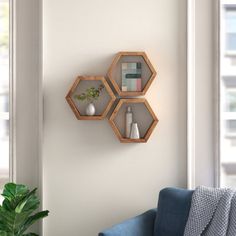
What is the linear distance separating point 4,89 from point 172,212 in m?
1.57

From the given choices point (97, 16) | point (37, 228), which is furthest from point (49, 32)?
point (37, 228)

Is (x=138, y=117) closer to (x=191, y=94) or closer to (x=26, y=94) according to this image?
(x=191, y=94)

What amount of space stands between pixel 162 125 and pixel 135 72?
44 centimetres

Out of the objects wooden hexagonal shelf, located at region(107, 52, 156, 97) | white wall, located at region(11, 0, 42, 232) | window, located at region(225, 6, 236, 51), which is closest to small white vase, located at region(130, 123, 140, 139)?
wooden hexagonal shelf, located at region(107, 52, 156, 97)

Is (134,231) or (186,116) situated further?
(186,116)

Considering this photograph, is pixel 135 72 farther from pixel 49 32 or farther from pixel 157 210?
pixel 157 210

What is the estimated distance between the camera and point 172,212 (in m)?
2.92

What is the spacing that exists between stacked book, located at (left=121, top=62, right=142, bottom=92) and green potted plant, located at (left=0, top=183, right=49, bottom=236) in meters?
1.02

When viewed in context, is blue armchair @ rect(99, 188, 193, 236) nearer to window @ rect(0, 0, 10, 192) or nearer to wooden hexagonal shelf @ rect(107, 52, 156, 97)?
wooden hexagonal shelf @ rect(107, 52, 156, 97)

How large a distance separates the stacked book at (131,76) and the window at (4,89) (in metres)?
0.90

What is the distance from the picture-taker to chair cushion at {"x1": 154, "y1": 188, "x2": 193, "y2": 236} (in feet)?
9.46

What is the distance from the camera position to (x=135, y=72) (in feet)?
10.5

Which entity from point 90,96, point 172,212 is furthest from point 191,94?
point 172,212

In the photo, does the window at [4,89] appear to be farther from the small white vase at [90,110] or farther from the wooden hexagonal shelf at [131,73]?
the wooden hexagonal shelf at [131,73]
